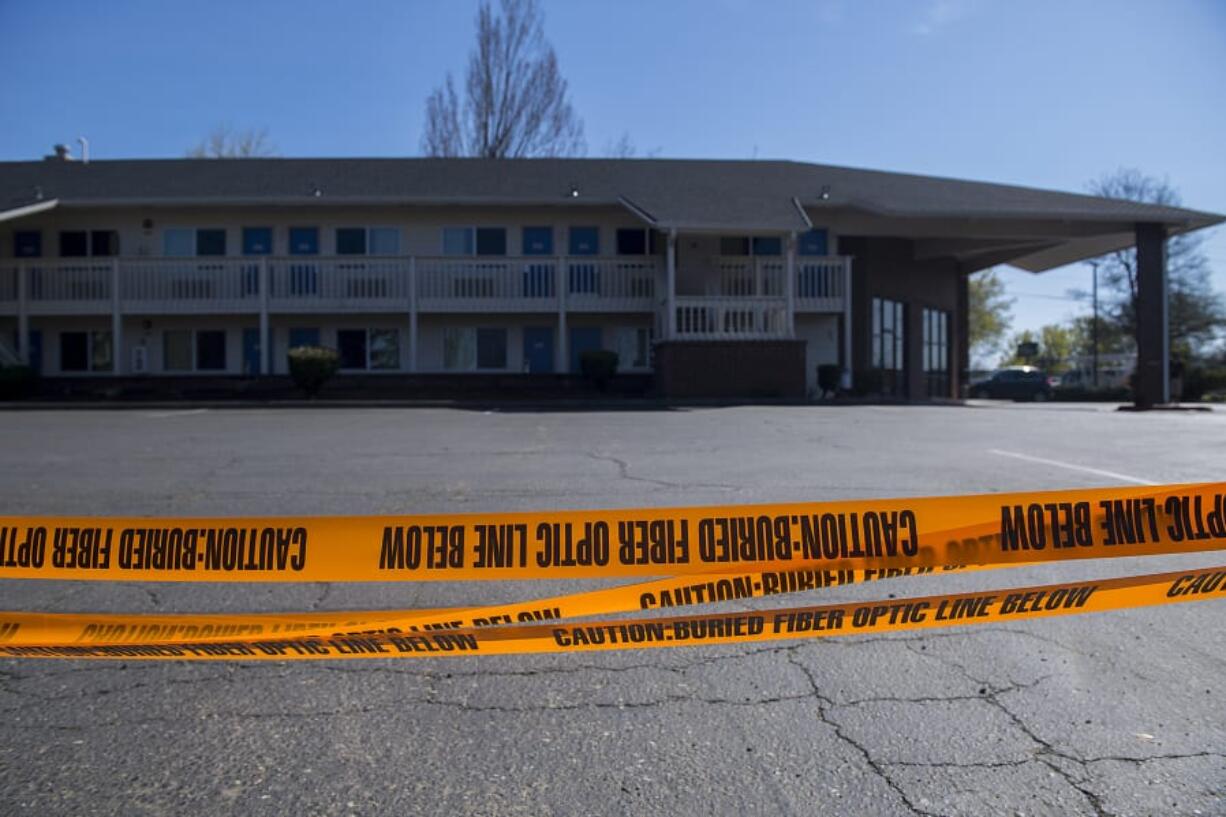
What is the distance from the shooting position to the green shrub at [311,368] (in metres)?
21.6

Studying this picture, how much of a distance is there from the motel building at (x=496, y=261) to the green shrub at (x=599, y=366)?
4.01ft

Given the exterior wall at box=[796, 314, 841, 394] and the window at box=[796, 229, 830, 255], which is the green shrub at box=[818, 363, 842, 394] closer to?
the exterior wall at box=[796, 314, 841, 394]

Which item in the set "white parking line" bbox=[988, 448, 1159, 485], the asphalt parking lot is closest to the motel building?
"white parking line" bbox=[988, 448, 1159, 485]

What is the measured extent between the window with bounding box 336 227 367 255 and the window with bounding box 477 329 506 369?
4126 millimetres

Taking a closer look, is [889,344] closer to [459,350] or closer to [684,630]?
[459,350]

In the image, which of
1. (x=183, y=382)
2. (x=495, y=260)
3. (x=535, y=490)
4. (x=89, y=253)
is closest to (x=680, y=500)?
(x=535, y=490)

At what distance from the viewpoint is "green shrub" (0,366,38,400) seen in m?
22.0

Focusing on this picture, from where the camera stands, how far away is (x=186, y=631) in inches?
144

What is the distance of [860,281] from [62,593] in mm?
24792

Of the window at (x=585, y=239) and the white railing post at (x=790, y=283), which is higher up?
the window at (x=585, y=239)

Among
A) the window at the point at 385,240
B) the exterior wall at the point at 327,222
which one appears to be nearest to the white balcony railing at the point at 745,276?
the exterior wall at the point at 327,222

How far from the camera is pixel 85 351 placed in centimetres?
2570

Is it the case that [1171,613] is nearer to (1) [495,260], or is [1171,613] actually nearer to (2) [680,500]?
(2) [680,500]

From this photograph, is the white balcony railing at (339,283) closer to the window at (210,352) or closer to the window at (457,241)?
the window at (457,241)
